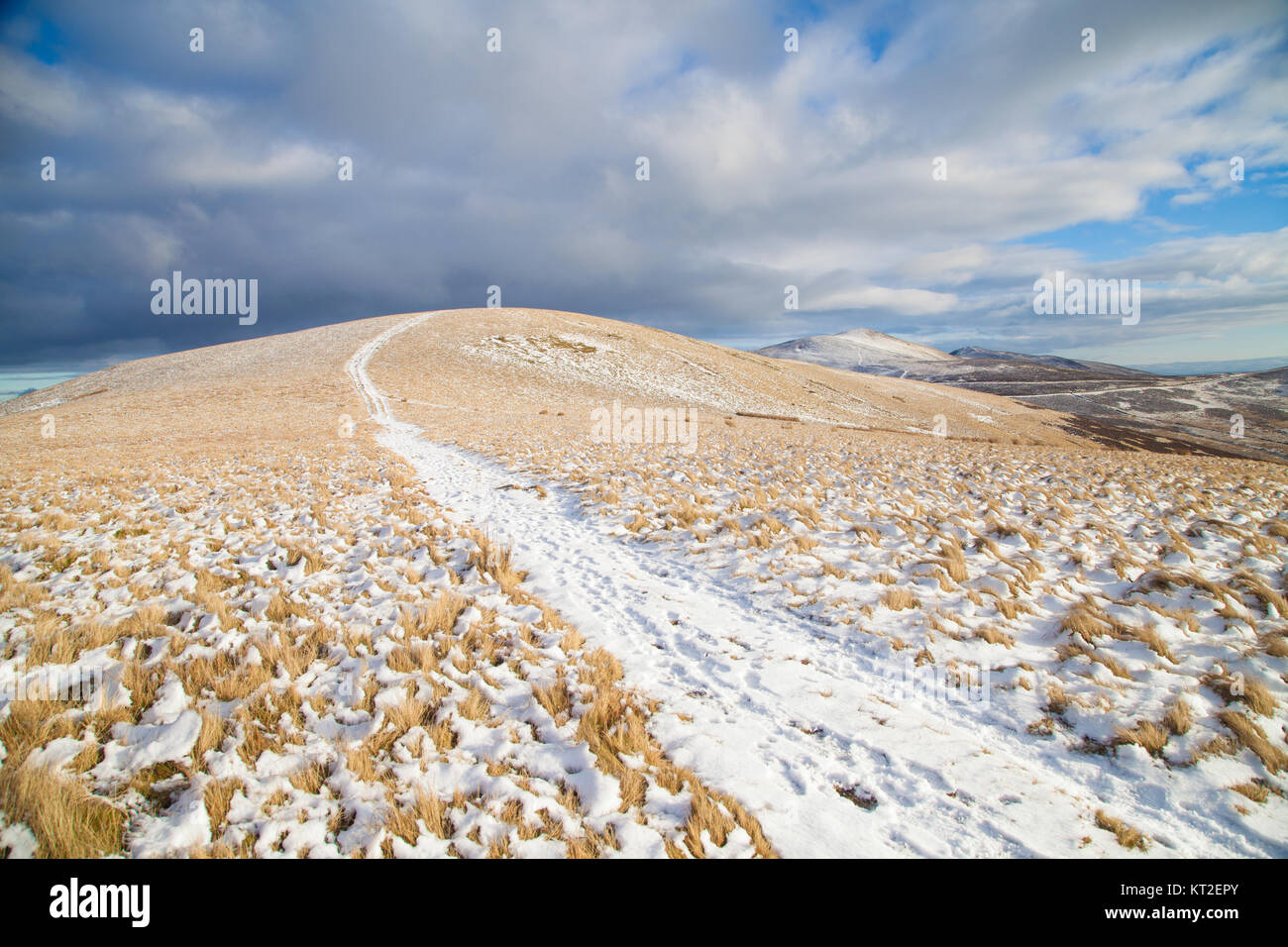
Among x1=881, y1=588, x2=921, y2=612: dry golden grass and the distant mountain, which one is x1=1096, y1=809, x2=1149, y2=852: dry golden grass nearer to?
x1=881, y1=588, x2=921, y2=612: dry golden grass

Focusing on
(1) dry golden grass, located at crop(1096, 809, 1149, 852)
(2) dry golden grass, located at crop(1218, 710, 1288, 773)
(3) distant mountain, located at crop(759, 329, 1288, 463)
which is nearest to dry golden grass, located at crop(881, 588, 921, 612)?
(2) dry golden grass, located at crop(1218, 710, 1288, 773)

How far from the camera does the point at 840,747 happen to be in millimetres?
4184

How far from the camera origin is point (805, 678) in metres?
5.18

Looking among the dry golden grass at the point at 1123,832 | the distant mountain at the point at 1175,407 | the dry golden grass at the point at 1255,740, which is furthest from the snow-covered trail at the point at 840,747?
the distant mountain at the point at 1175,407

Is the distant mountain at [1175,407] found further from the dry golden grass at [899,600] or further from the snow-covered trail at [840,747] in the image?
the snow-covered trail at [840,747]

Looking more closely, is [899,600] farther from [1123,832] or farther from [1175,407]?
[1175,407]

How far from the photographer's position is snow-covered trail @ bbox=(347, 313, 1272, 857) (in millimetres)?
3314

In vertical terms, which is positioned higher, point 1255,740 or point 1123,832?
point 1255,740

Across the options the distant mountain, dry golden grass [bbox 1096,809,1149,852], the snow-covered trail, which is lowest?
dry golden grass [bbox 1096,809,1149,852]

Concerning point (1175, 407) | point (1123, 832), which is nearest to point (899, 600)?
point (1123, 832)

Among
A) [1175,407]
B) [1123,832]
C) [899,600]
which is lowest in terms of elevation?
[1123,832]
